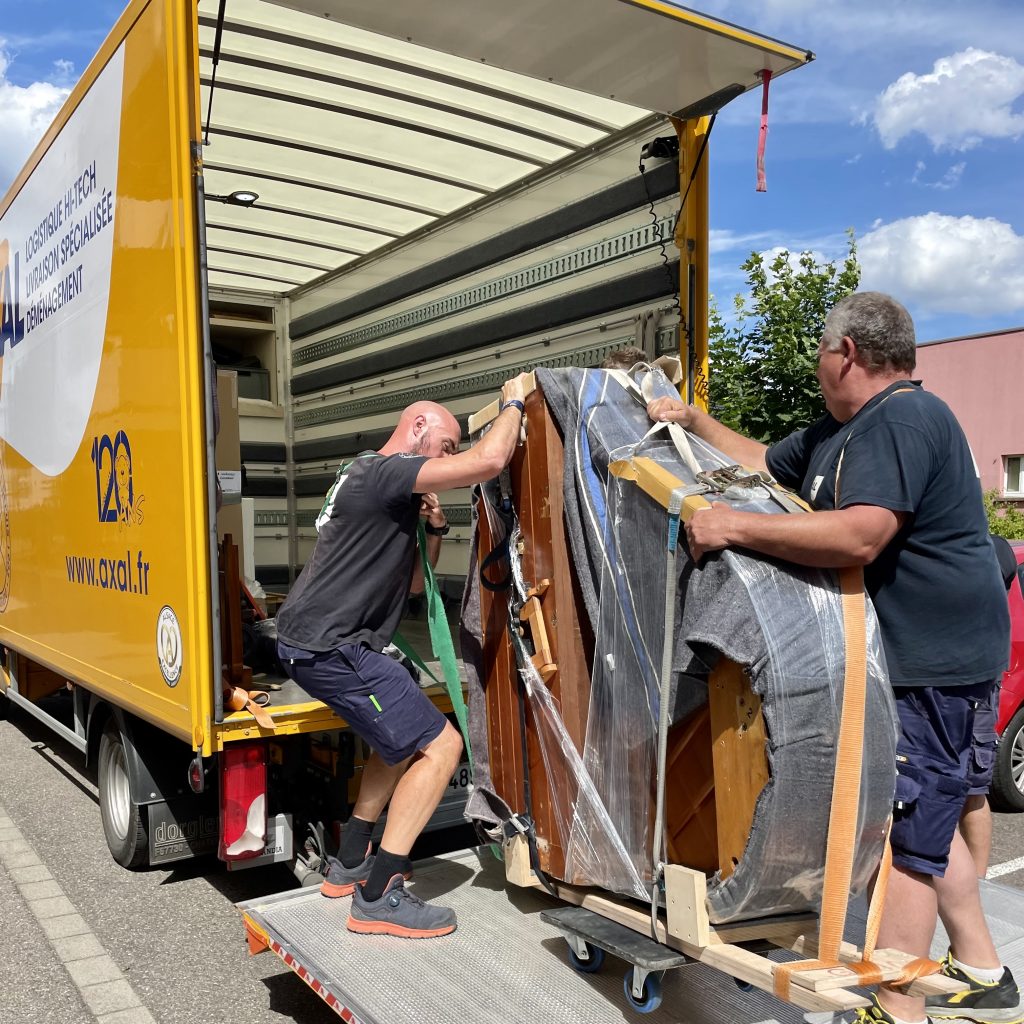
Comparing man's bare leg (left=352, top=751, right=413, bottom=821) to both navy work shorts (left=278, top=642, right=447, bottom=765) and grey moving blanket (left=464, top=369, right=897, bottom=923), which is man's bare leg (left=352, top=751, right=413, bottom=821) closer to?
navy work shorts (left=278, top=642, right=447, bottom=765)

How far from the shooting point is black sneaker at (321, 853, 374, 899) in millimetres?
3328

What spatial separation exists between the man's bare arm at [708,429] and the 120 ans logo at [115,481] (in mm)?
1941

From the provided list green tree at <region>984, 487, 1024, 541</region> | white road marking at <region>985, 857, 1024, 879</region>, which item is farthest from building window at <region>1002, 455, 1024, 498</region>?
white road marking at <region>985, 857, 1024, 879</region>

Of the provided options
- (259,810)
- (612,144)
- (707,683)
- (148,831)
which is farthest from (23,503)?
(707,683)

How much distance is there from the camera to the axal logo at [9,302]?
5.51 meters

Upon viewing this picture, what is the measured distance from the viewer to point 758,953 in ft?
8.25

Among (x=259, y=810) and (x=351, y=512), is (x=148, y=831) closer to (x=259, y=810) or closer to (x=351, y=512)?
(x=259, y=810)

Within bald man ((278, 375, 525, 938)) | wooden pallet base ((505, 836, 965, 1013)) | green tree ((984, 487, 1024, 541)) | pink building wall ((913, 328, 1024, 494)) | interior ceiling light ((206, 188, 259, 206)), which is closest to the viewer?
wooden pallet base ((505, 836, 965, 1013))

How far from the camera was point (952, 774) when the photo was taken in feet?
8.13

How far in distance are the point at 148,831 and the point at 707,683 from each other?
259cm

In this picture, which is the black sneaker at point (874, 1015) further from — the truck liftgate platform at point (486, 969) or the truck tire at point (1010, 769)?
the truck tire at point (1010, 769)

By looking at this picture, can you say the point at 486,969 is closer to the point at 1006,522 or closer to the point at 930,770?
the point at 930,770

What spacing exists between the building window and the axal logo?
24.1 meters

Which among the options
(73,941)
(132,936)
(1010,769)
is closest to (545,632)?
(132,936)
